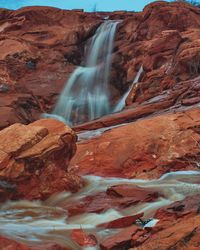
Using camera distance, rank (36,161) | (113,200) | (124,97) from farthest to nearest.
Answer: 1. (124,97)
2. (36,161)
3. (113,200)

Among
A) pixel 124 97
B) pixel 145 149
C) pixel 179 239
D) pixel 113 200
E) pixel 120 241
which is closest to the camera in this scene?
pixel 179 239

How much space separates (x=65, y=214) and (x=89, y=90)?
591 inches

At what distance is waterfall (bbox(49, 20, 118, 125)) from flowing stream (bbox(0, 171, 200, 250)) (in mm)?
11767

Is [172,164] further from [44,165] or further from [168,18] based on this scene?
[168,18]

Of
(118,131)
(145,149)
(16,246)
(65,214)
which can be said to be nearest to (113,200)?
(65,214)

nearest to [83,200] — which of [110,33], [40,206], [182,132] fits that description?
[40,206]

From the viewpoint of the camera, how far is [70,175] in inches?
363

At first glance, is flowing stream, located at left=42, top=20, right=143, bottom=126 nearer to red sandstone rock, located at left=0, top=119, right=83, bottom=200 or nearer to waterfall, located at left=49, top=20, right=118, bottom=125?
waterfall, located at left=49, top=20, right=118, bottom=125

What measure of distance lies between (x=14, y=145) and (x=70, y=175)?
132cm

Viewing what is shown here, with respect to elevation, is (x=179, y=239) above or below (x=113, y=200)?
above

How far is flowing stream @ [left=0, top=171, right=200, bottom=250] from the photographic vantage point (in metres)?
6.33

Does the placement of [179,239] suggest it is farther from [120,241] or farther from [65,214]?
[65,214]

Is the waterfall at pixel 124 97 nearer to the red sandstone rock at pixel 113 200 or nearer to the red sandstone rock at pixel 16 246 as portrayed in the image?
the red sandstone rock at pixel 113 200

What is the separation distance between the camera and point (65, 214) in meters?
7.53
